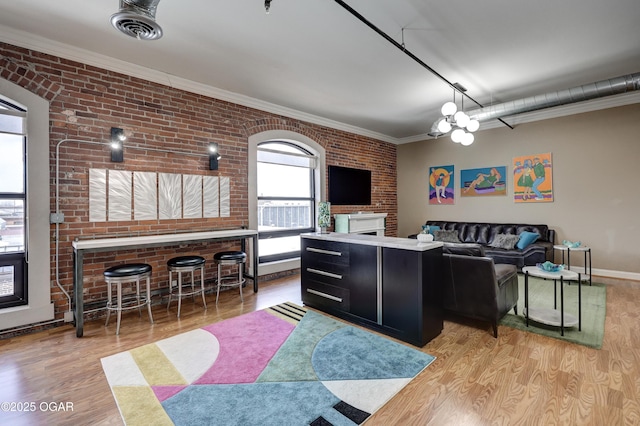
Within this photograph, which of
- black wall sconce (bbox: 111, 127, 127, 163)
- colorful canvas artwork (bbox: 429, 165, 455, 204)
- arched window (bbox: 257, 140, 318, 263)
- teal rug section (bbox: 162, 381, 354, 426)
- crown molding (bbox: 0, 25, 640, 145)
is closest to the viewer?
teal rug section (bbox: 162, 381, 354, 426)

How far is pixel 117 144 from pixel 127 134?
207mm

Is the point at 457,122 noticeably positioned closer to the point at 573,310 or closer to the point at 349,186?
the point at 573,310

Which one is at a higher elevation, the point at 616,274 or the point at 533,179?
the point at 533,179

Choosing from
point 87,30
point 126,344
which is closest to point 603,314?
point 126,344

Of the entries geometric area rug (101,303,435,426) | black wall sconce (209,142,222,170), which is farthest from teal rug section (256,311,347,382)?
black wall sconce (209,142,222,170)

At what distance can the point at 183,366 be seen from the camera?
2406mm

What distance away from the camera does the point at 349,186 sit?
6.66 meters

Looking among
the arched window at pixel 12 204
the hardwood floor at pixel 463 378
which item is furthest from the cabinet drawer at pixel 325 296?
the arched window at pixel 12 204

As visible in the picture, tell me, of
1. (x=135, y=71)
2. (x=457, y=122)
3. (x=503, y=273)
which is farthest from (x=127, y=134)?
(x=503, y=273)

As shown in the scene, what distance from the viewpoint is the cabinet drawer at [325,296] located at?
10.9 feet

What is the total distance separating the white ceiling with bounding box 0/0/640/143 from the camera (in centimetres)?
267

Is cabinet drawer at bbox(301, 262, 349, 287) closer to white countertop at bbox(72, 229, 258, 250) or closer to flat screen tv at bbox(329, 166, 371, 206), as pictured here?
white countertop at bbox(72, 229, 258, 250)

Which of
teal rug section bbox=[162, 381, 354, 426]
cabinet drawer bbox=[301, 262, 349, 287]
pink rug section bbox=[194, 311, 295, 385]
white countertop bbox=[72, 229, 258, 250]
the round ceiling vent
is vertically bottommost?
teal rug section bbox=[162, 381, 354, 426]

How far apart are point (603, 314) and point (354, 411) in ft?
11.1
